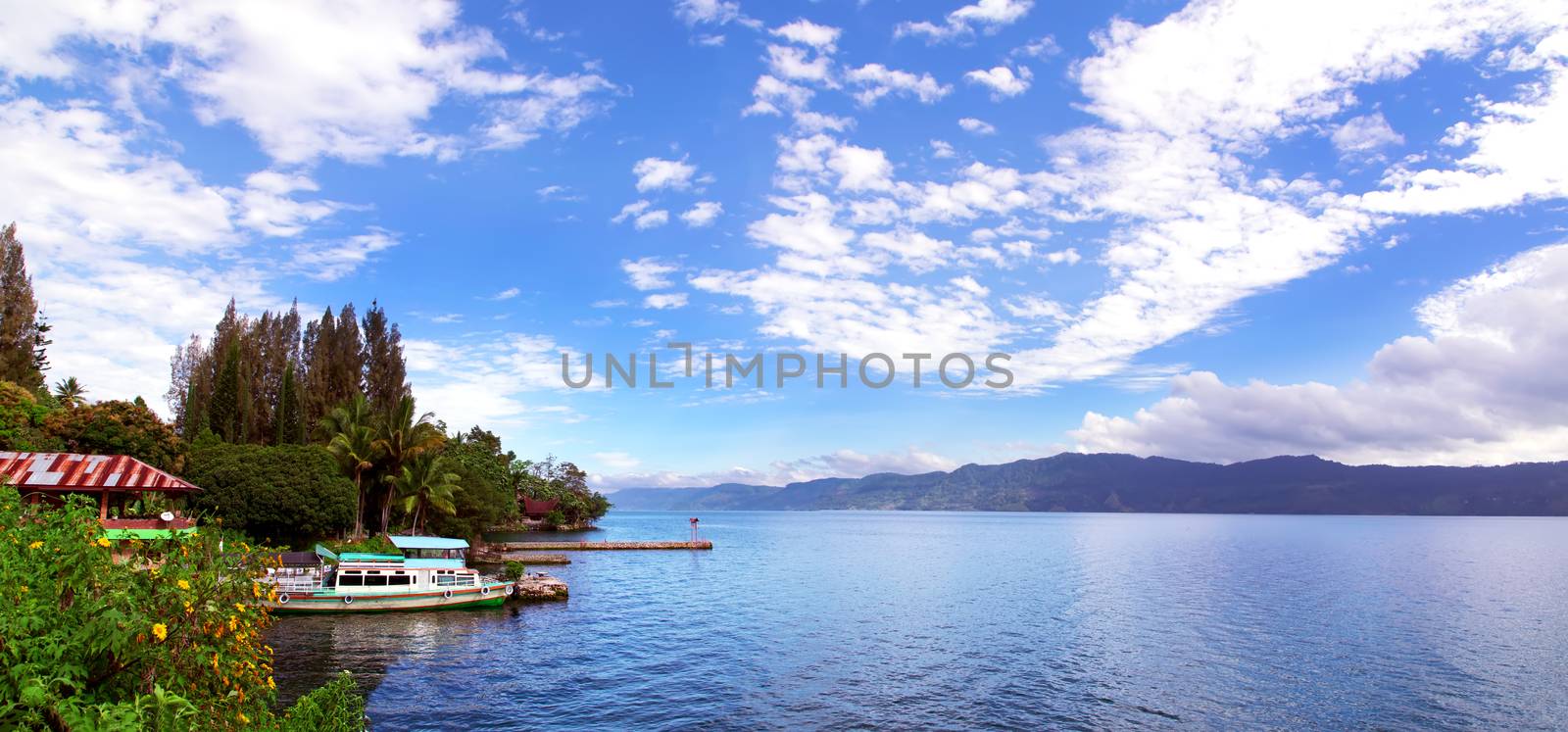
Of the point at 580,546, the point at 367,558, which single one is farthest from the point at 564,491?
the point at 367,558

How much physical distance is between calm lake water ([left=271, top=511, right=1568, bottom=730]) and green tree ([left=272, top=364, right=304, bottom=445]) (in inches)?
1244

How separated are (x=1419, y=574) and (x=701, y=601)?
67.0m

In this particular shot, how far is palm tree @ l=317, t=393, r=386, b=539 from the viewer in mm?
64750

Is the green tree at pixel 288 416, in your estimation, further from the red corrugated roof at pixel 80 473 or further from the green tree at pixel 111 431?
the red corrugated roof at pixel 80 473

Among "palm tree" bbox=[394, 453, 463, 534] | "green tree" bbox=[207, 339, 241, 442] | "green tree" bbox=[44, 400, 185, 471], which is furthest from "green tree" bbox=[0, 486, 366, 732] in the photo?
A: "green tree" bbox=[207, 339, 241, 442]

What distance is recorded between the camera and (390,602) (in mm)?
44875

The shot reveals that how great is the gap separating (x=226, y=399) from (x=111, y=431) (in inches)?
719

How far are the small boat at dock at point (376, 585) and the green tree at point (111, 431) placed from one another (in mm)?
17096

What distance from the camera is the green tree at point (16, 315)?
2613 inches

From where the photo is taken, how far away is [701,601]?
53.8 meters

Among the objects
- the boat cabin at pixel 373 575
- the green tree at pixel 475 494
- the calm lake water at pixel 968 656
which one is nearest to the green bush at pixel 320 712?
the calm lake water at pixel 968 656

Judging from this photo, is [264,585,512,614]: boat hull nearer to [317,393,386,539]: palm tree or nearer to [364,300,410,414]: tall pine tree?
[317,393,386,539]: palm tree

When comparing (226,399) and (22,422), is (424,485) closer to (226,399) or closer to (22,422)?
(226,399)

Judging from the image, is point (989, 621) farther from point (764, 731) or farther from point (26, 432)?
point (26, 432)
